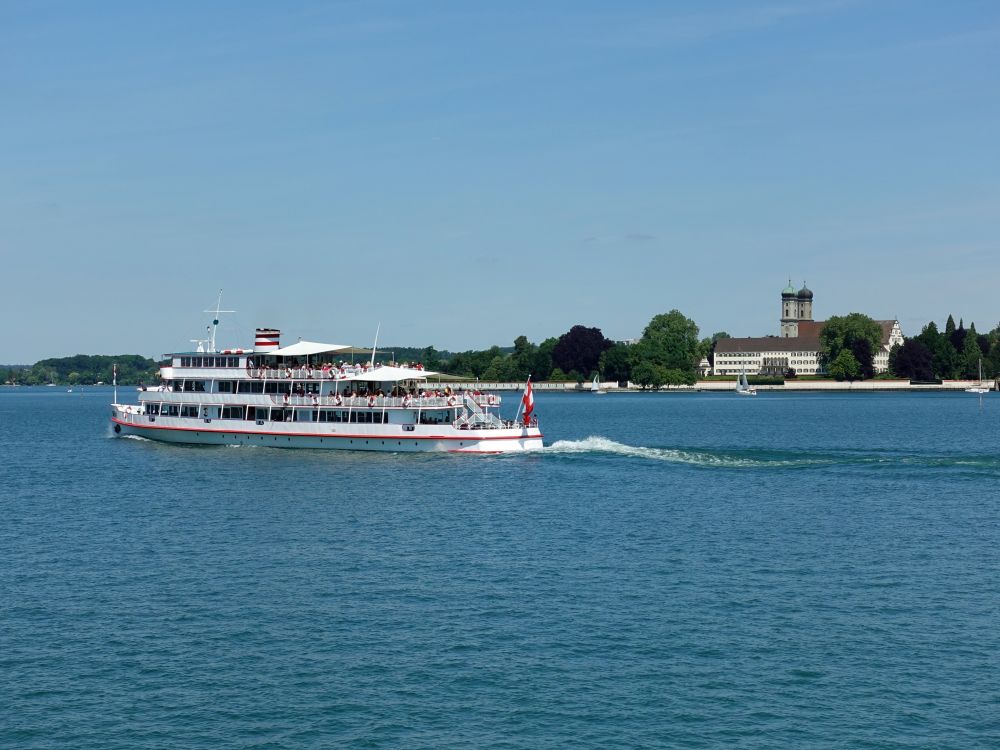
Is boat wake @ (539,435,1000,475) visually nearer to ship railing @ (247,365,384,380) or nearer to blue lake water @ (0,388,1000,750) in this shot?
blue lake water @ (0,388,1000,750)

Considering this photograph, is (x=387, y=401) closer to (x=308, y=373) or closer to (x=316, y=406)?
(x=316, y=406)

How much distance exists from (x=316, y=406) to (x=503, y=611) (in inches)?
2128

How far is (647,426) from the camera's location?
134m

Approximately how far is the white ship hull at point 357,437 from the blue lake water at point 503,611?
1274 centimetres

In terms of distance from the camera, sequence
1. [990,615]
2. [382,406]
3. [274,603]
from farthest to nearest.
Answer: [382,406] → [274,603] → [990,615]

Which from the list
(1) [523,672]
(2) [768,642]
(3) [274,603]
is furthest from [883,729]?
(3) [274,603]

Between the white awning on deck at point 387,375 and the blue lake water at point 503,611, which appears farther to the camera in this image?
the white awning on deck at point 387,375

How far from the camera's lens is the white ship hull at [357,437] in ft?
280

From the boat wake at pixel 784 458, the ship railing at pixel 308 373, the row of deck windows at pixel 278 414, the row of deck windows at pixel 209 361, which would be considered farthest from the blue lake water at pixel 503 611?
the row of deck windows at pixel 209 361

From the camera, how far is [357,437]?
87.9 meters

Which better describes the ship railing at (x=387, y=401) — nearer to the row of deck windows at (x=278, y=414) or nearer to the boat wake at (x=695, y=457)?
the row of deck windows at (x=278, y=414)

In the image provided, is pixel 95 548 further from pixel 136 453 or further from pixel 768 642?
pixel 136 453

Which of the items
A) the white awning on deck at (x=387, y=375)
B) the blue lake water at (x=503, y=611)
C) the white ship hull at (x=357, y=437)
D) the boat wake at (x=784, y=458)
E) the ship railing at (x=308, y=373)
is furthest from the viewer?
the ship railing at (x=308, y=373)

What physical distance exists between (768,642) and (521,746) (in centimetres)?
1038
